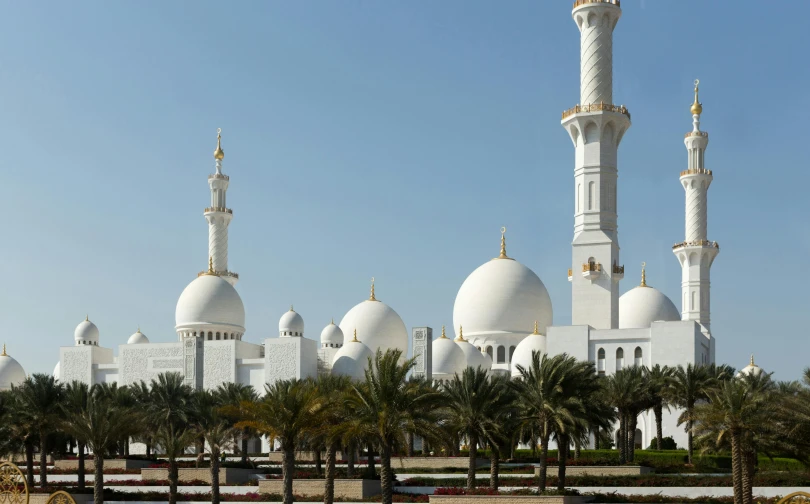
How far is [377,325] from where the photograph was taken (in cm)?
5991

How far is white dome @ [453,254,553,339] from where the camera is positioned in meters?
56.8

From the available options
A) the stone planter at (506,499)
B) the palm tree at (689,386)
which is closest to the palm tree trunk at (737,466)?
the stone planter at (506,499)

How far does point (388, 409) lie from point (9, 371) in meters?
50.7

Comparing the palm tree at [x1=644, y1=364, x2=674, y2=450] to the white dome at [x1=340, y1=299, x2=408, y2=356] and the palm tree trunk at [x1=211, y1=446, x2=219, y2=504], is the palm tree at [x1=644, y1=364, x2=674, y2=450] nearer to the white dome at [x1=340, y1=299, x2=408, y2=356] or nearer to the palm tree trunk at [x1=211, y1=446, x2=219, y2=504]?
the palm tree trunk at [x1=211, y1=446, x2=219, y2=504]

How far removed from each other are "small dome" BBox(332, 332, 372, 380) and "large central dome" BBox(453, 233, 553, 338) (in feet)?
21.7

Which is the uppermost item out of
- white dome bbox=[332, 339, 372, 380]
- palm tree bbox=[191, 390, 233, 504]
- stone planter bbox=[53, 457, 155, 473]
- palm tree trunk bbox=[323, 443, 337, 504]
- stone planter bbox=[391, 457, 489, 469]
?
white dome bbox=[332, 339, 372, 380]

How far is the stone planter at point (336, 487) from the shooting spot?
3158 centimetres

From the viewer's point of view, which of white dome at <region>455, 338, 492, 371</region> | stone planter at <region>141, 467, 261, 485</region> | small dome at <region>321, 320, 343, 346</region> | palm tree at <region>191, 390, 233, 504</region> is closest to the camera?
palm tree at <region>191, 390, 233, 504</region>

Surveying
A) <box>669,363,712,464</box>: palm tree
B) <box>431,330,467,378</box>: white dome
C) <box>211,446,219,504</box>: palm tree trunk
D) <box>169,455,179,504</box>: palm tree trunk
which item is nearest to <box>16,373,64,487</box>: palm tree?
<box>169,455,179,504</box>: palm tree trunk

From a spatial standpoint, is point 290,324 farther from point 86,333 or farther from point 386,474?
point 386,474

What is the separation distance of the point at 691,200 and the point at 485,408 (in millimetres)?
28946

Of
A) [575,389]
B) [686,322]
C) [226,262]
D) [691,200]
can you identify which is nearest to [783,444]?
[575,389]

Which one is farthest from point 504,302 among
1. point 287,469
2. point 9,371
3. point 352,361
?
point 9,371

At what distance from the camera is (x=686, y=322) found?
152 ft
